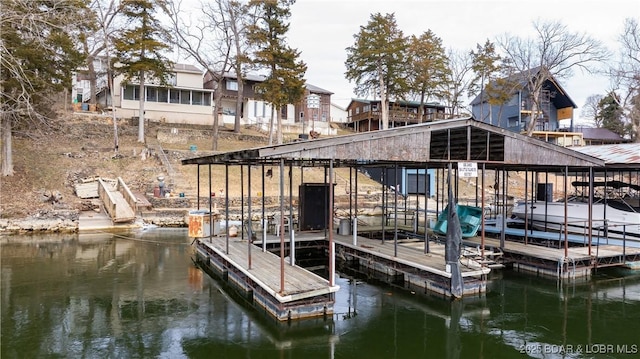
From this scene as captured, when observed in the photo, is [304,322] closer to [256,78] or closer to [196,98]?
[196,98]

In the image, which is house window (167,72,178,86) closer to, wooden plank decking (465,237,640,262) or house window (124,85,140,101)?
house window (124,85,140,101)

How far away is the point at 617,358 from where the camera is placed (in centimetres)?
752

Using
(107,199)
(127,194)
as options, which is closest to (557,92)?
(127,194)

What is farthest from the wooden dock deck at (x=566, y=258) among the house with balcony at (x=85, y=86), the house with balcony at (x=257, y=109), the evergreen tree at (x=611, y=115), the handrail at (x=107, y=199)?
the evergreen tree at (x=611, y=115)

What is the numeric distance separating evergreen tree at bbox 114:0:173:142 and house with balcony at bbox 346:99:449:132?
24514 mm

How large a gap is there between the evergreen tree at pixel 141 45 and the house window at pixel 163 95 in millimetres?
5361

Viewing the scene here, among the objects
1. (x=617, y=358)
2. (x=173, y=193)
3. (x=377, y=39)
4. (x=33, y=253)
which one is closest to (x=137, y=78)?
(x=173, y=193)

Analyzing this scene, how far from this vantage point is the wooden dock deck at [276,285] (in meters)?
8.96

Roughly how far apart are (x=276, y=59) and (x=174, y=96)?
36.2 feet

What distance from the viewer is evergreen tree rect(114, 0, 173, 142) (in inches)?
1262

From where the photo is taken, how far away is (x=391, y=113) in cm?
4988

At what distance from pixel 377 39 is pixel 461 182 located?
14647 millimetres

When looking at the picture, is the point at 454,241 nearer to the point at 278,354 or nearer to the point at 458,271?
the point at 458,271

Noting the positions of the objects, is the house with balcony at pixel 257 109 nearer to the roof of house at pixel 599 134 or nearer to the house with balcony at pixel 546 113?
the house with balcony at pixel 546 113
